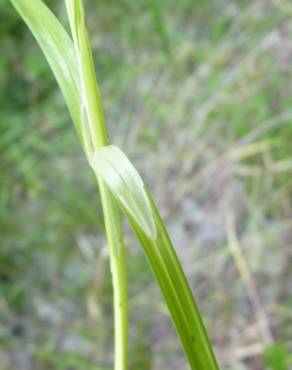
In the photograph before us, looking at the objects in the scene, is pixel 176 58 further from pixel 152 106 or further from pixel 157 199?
pixel 157 199

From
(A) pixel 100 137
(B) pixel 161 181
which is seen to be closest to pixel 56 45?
(A) pixel 100 137

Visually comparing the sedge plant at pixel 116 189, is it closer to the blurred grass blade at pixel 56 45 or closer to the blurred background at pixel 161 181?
the blurred grass blade at pixel 56 45

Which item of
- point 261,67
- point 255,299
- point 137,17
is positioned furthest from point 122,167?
point 137,17

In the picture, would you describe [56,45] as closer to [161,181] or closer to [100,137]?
[100,137]

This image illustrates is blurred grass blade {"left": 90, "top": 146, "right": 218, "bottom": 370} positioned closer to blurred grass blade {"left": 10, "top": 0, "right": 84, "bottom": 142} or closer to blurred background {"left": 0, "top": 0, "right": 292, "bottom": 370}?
blurred grass blade {"left": 10, "top": 0, "right": 84, "bottom": 142}

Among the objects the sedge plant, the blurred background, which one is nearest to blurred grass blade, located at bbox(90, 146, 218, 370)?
the sedge plant
